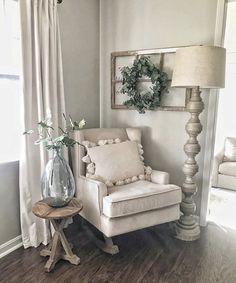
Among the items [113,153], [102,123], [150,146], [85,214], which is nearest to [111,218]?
[85,214]

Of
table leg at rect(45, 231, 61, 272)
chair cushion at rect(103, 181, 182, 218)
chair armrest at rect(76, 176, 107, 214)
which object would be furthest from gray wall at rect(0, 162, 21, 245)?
chair cushion at rect(103, 181, 182, 218)

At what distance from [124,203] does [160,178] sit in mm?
581

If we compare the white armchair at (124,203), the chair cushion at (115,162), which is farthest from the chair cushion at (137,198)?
the chair cushion at (115,162)

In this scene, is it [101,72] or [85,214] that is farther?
[101,72]

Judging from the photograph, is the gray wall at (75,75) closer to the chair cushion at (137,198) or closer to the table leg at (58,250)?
the table leg at (58,250)

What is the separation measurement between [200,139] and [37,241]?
1816mm

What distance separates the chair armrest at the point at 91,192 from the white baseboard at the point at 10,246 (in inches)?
25.0

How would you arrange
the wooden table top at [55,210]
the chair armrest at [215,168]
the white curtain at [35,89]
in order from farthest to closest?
the chair armrest at [215,168] → the white curtain at [35,89] → the wooden table top at [55,210]

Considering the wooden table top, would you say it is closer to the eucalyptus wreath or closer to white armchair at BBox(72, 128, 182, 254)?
white armchair at BBox(72, 128, 182, 254)

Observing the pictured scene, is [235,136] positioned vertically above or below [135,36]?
below

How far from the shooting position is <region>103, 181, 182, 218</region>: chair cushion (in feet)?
6.52

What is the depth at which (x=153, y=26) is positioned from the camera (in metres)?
2.71

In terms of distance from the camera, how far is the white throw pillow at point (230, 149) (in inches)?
155

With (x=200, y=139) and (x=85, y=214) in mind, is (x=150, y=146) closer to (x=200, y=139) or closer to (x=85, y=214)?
(x=200, y=139)
